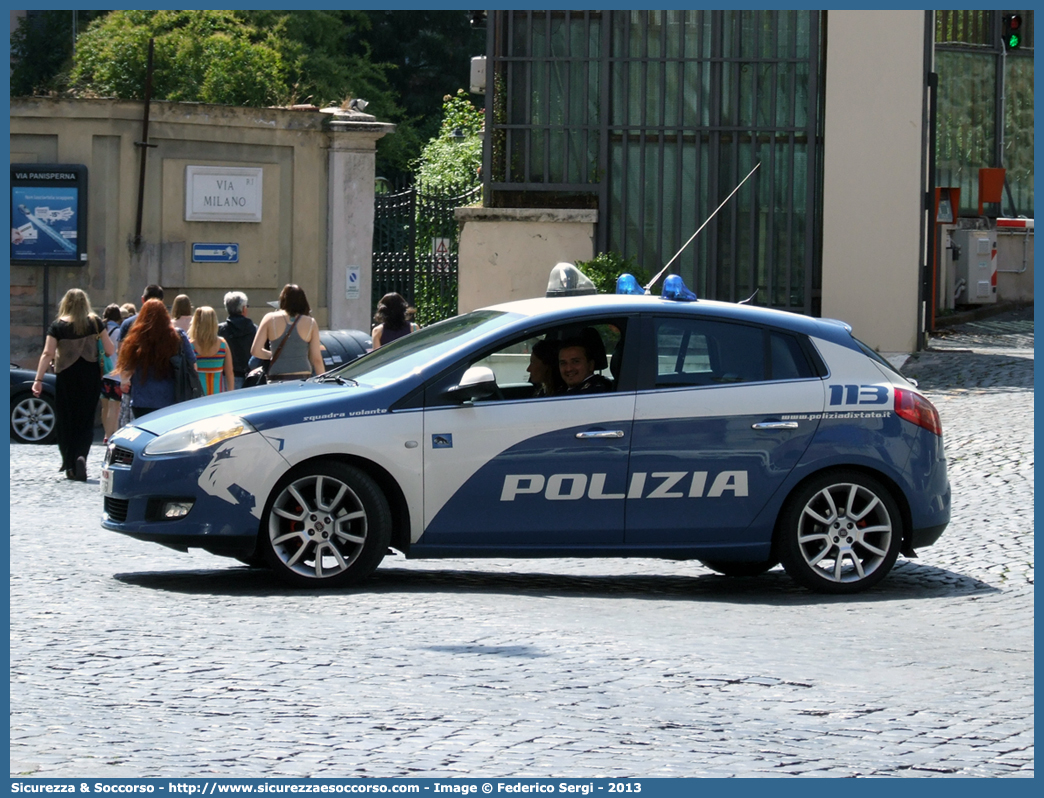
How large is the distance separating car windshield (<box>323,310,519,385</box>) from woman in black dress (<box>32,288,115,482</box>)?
5455mm

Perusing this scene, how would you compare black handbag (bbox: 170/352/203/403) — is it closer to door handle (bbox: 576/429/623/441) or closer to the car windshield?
the car windshield

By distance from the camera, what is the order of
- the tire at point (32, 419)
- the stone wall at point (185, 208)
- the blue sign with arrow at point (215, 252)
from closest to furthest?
the tire at point (32, 419)
the stone wall at point (185, 208)
the blue sign with arrow at point (215, 252)

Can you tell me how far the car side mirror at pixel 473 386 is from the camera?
821 cm

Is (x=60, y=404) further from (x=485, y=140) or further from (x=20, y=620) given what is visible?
(x=485, y=140)

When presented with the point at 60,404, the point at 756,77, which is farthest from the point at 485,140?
the point at 60,404

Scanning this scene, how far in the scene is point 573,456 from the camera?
8297 mm

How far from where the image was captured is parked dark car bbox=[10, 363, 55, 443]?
18.0 metres

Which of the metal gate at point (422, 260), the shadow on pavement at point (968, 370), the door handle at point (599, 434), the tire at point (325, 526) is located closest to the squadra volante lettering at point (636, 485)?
the door handle at point (599, 434)

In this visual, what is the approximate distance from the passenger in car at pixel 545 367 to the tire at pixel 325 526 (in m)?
1.07

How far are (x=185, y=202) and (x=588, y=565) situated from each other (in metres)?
13.1

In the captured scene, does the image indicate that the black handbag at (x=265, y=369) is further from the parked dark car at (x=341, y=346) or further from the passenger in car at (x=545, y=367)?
the passenger in car at (x=545, y=367)

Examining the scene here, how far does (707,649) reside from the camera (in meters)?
6.95

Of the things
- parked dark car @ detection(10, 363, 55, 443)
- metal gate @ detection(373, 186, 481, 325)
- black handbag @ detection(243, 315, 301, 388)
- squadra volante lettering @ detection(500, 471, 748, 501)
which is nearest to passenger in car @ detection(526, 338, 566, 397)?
squadra volante lettering @ detection(500, 471, 748, 501)

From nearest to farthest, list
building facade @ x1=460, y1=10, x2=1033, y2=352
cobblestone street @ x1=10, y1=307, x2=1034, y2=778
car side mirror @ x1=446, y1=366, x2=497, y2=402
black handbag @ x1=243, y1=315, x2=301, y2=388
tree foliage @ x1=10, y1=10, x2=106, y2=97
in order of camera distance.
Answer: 1. cobblestone street @ x1=10, y1=307, x2=1034, y2=778
2. car side mirror @ x1=446, y1=366, x2=497, y2=402
3. black handbag @ x1=243, y1=315, x2=301, y2=388
4. building facade @ x1=460, y1=10, x2=1033, y2=352
5. tree foliage @ x1=10, y1=10, x2=106, y2=97
